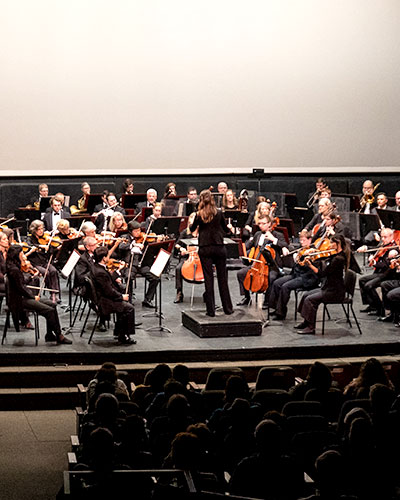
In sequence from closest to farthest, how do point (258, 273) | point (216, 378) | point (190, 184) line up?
point (216, 378) < point (258, 273) < point (190, 184)

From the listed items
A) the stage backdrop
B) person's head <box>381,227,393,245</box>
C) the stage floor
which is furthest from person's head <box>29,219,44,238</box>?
the stage backdrop

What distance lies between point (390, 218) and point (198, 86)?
7354mm

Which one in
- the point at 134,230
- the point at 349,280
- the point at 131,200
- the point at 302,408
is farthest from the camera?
the point at 131,200

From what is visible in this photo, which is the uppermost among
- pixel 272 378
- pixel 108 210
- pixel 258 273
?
pixel 108 210

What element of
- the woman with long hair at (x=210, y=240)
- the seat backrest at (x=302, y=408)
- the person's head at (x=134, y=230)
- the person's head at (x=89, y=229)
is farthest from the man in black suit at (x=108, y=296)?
the seat backrest at (x=302, y=408)

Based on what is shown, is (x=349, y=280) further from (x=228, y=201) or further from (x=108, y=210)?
(x=108, y=210)

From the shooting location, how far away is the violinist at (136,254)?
1141cm

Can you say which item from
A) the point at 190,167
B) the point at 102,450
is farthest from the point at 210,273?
the point at 190,167

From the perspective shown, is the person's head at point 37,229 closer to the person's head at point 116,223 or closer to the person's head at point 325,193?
the person's head at point 116,223

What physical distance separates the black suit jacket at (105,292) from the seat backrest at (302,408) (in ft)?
12.3

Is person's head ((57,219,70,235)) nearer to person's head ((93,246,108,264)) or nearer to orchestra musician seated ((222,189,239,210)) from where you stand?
person's head ((93,246,108,264))

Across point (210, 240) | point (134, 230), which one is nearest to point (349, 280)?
point (210, 240)

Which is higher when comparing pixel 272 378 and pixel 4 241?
pixel 4 241

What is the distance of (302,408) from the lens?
21.6 feet
